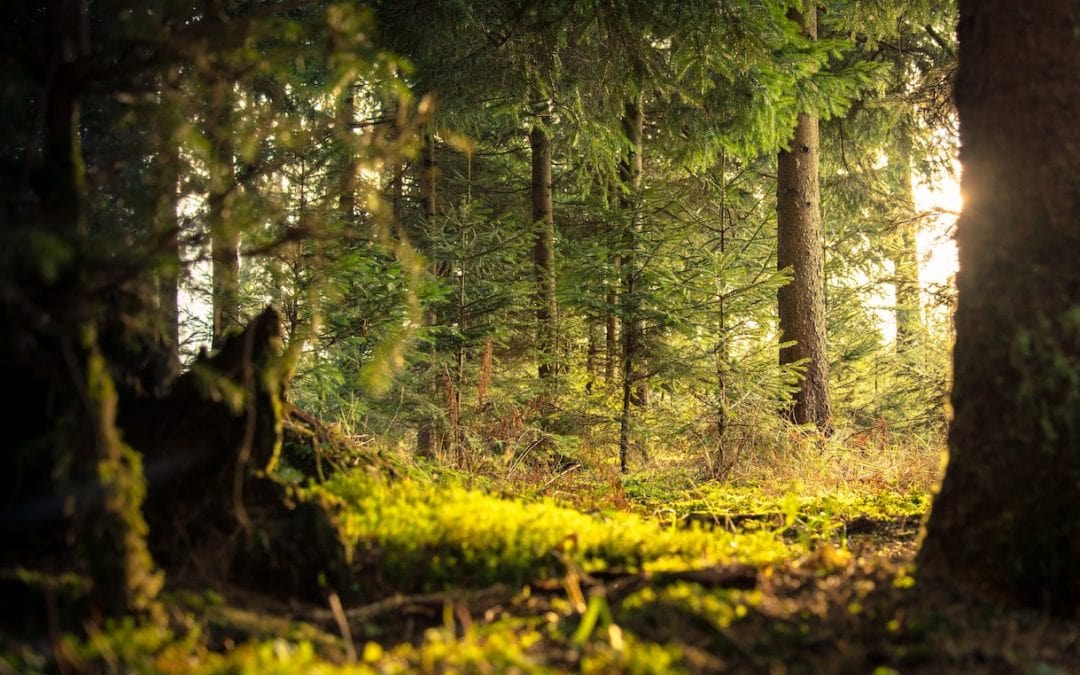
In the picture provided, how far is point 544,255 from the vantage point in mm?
12289

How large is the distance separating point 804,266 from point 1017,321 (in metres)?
7.95

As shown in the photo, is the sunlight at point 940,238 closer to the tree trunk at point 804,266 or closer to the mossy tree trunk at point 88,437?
the tree trunk at point 804,266

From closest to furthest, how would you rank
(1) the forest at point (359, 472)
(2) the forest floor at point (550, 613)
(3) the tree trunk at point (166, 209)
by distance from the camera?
(2) the forest floor at point (550, 613), (1) the forest at point (359, 472), (3) the tree trunk at point (166, 209)

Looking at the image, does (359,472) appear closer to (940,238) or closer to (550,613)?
(550,613)

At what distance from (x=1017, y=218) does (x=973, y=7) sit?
960mm

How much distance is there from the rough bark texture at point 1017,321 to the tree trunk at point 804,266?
756 centimetres

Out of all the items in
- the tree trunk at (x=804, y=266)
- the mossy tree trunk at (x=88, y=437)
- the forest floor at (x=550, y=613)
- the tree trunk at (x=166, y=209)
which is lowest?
the forest floor at (x=550, y=613)

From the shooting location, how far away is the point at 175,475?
3.15 meters

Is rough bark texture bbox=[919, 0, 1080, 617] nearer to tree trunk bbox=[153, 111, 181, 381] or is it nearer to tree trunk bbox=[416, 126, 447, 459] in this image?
tree trunk bbox=[153, 111, 181, 381]

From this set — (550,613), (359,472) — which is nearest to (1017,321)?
(550,613)

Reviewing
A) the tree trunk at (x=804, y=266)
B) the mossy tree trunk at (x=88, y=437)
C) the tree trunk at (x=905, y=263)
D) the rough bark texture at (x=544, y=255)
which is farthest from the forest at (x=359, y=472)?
the rough bark texture at (x=544, y=255)

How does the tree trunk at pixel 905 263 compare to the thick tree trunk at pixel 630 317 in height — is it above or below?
above

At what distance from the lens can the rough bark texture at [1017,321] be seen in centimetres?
284

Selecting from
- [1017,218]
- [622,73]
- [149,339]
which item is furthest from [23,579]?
[622,73]
